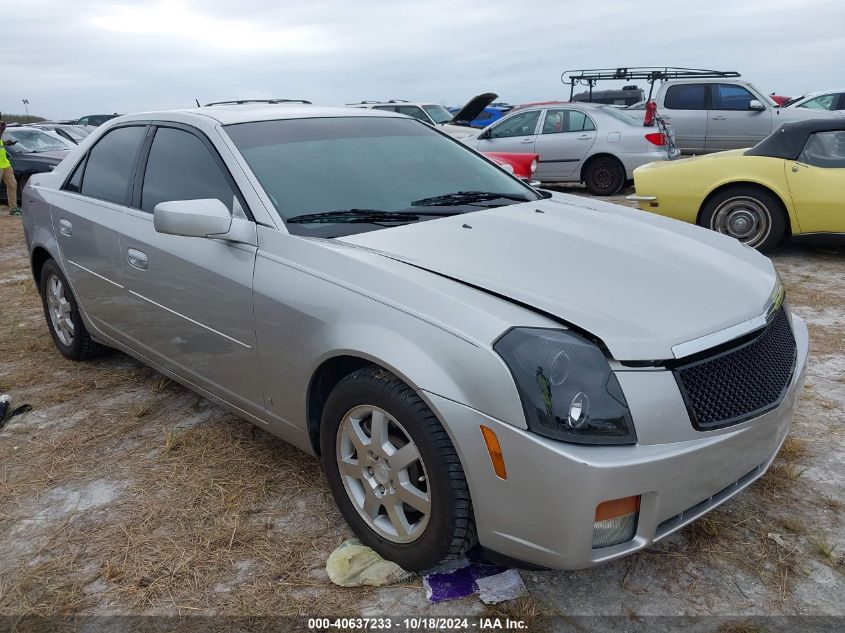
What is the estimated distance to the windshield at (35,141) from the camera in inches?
511

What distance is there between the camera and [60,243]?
4078 mm

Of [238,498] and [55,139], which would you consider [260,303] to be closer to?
[238,498]

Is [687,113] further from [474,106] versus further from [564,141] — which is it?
[474,106]

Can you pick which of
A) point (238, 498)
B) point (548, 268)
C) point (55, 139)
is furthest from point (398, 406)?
point (55, 139)

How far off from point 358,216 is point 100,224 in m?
1.65

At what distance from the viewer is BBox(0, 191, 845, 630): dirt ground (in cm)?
226

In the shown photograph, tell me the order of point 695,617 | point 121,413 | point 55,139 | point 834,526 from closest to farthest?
point 695,617
point 834,526
point 121,413
point 55,139

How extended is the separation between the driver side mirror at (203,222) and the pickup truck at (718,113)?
37.4ft

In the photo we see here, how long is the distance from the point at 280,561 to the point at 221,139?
1.74m

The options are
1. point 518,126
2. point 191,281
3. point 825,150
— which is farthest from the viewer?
point 518,126

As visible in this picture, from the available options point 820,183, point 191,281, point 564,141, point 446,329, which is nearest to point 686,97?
point 564,141

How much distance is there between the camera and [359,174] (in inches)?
119

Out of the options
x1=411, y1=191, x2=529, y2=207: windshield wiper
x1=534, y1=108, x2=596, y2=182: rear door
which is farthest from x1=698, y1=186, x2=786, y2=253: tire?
x1=534, y1=108, x2=596, y2=182: rear door

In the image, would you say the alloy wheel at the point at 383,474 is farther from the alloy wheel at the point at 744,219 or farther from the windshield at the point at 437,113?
the windshield at the point at 437,113
